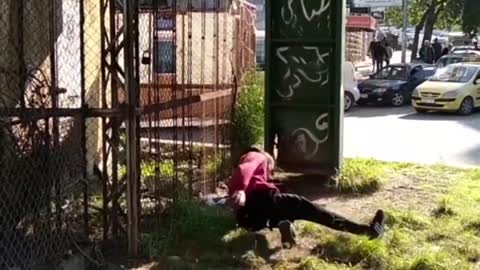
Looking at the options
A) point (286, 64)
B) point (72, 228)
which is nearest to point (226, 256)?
point (72, 228)

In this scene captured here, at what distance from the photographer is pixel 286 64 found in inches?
364

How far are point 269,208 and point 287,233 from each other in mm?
357

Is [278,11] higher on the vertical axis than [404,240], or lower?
higher

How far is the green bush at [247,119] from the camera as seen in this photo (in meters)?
9.77

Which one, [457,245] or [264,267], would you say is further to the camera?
[457,245]

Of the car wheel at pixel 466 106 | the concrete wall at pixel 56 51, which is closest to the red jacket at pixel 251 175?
the concrete wall at pixel 56 51

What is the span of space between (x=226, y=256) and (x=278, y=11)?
3.96m

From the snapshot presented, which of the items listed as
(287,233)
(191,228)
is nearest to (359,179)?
(287,233)

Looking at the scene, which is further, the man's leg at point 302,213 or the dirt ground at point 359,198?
the dirt ground at point 359,198

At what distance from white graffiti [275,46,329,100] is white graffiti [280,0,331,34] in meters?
0.31

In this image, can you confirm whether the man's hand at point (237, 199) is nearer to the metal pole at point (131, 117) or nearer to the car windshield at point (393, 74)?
the metal pole at point (131, 117)

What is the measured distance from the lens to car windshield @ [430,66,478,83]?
2305 centimetres

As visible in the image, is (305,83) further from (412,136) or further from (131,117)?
(412,136)

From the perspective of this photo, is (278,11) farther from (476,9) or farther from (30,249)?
(476,9)
